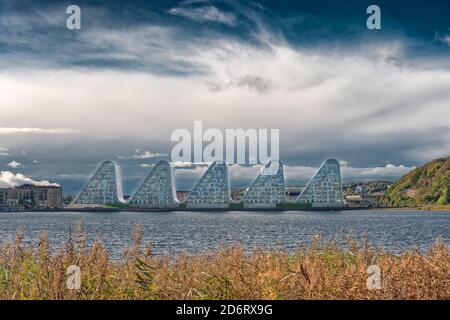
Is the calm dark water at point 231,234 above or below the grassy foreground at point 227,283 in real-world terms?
below

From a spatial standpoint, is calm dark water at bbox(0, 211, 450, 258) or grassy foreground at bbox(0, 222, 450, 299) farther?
calm dark water at bbox(0, 211, 450, 258)

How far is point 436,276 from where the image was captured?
10.8 meters

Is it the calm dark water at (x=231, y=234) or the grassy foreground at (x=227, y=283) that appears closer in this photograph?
the grassy foreground at (x=227, y=283)

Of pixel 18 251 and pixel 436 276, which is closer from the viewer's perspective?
pixel 436 276

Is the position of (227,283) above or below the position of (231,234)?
above

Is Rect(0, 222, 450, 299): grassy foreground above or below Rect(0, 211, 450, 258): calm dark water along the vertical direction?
above

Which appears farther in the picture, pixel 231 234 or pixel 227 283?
pixel 231 234
